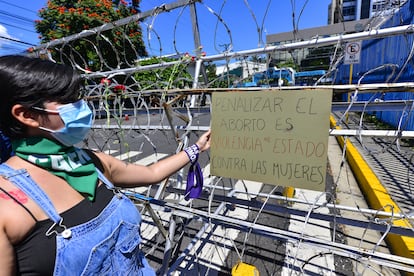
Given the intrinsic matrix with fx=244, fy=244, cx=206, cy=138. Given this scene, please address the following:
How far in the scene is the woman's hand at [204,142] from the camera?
144 centimetres

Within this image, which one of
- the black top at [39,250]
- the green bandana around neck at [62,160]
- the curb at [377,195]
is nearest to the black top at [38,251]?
the black top at [39,250]

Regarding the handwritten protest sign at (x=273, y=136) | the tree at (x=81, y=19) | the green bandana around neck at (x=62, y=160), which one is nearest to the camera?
the green bandana around neck at (x=62, y=160)

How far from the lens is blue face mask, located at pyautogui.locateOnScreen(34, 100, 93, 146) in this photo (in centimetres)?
96

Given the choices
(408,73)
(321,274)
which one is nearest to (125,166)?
(321,274)

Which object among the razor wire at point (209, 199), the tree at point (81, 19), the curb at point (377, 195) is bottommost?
the curb at point (377, 195)

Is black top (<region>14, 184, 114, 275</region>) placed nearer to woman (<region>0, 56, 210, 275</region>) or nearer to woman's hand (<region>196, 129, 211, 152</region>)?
woman (<region>0, 56, 210, 275</region>)

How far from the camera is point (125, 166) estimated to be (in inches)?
55.6

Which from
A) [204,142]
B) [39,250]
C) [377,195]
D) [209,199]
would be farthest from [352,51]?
[377,195]

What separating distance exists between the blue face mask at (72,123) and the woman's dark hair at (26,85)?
0.04m

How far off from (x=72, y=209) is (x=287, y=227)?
8.58 ft

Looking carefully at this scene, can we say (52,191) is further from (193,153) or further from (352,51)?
(352,51)

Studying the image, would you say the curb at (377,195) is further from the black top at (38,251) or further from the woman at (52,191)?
the black top at (38,251)

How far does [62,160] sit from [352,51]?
1.64 m

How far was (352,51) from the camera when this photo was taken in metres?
1.46
